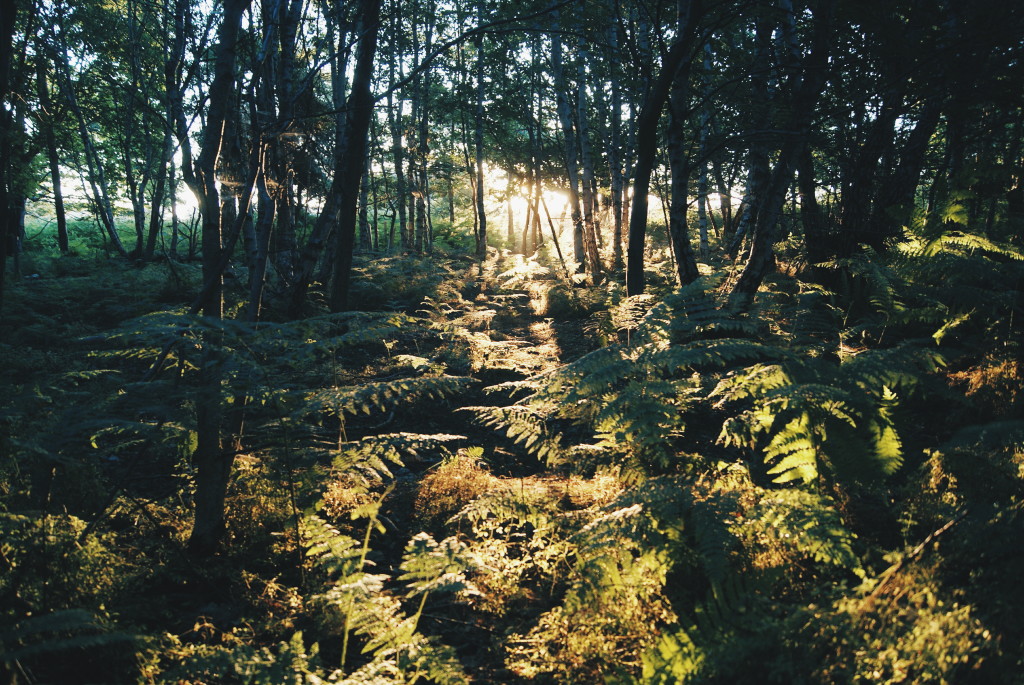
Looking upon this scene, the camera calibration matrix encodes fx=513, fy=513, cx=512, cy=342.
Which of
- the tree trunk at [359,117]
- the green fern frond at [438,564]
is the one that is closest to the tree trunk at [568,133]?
the tree trunk at [359,117]

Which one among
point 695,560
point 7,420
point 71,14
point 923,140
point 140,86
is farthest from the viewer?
point 140,86

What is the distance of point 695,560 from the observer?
2484mm

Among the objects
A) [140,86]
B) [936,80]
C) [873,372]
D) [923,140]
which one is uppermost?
[140,86]

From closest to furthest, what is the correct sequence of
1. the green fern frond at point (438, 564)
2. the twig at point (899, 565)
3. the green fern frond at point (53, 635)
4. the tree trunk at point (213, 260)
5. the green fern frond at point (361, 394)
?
the green fern frond at point (53, 635) → the twig at point (899, 565) → the green fern frond at point (438, 564) → the green fern frond at point (361, 394) → the tree trunk at point (213, 260)

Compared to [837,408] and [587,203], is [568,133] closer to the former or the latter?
[587,203]

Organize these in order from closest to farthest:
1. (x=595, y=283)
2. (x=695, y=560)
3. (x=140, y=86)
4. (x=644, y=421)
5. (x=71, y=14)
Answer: (x=695, y=560) → (x=644, y=421) → (x=595, y=283) → (x=71, y=14) → (x=140, y=86)

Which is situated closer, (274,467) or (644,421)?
(644,421)

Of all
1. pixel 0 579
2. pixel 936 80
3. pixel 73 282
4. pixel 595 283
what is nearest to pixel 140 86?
pixel 73 282

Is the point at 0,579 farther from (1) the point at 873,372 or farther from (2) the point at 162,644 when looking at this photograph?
(1) the point at 873,372

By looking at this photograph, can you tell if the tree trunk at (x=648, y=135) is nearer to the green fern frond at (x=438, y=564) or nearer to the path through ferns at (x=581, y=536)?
the path through ferns at (x=581, y=536)

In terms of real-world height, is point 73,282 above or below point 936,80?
below

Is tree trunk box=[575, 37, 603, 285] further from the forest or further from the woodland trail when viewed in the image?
the forest

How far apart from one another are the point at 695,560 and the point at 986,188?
6528 mm

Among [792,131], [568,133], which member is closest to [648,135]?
[792,131]
